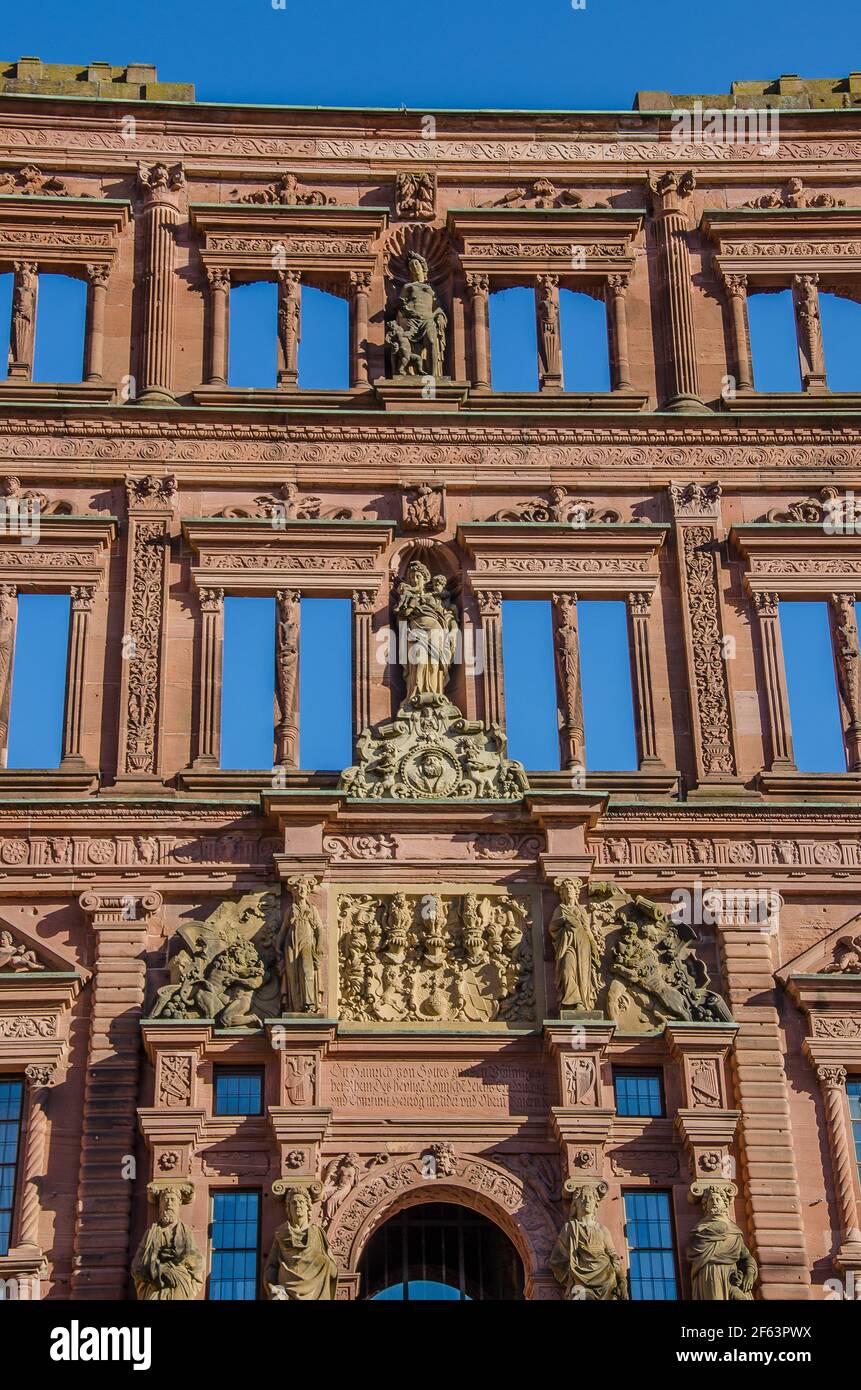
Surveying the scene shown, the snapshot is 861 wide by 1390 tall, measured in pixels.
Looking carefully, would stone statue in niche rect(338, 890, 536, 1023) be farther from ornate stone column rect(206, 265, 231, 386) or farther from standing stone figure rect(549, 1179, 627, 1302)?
ornate stone column rect(206, 265, 231, 386)

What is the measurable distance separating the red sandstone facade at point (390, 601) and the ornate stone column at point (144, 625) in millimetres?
43

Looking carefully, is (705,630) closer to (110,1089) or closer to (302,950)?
(302,950)

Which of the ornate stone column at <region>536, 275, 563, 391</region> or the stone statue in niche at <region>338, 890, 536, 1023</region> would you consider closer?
the stone statue in niche at <region>338, 890, 536, 1023</region>

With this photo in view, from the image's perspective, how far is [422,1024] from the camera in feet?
89.1

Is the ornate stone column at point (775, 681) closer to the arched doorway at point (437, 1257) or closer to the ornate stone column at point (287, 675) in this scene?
the ornate stone column at point (287, 675)

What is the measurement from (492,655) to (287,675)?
2.41 metres

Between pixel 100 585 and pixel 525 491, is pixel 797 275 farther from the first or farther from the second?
pixel 100 585

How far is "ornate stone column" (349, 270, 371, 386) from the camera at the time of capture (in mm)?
31609

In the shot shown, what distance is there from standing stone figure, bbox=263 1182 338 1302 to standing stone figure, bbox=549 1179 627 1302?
2313 mm

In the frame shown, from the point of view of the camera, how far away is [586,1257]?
25.4m

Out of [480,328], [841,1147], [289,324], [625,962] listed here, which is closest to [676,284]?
[480,328]

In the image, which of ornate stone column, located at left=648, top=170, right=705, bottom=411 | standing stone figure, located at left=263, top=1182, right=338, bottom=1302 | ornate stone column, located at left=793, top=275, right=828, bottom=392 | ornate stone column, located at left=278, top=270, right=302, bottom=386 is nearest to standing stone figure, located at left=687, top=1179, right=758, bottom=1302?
standing stone figure, located at left=263, top=1182, right=338, bottom=1302

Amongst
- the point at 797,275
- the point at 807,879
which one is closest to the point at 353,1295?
the point at 807,879

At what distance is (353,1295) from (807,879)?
697cm
